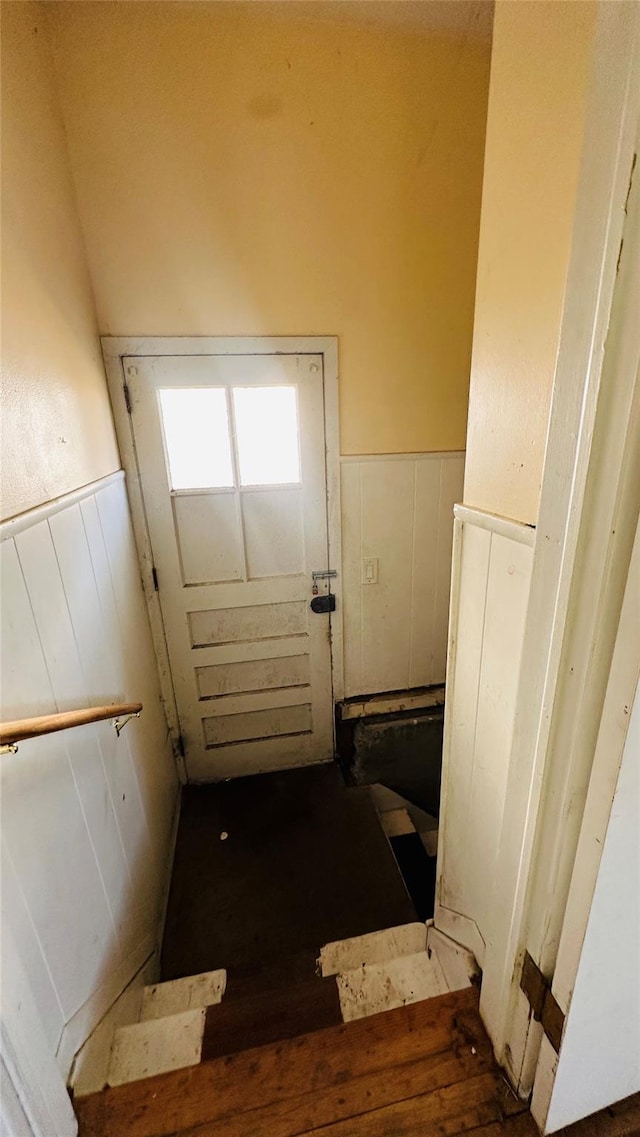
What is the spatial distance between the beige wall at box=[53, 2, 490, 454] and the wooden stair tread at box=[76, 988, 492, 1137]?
1974mm

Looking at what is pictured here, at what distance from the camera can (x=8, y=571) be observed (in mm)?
851

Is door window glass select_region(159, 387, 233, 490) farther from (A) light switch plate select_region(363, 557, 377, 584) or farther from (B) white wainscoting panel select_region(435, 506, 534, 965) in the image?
(B) white wainscoting panel select_region(435, 506, 534, 965)

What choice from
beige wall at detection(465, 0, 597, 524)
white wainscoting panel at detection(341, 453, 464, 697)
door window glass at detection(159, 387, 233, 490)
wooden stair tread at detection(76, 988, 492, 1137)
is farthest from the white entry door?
wooden stair tread at detection(76, 988, 492, 1137)

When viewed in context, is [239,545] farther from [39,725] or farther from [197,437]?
[39,725]

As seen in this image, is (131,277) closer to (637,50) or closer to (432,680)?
(637,50)

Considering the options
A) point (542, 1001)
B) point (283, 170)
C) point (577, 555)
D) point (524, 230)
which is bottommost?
Answer: point (542, 1001)

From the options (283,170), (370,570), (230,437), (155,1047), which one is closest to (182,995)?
(155,1047)

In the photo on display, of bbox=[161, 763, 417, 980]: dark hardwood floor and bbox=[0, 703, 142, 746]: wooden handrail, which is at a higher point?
bbox=[0, 703, 142, 746]: wooden handrail

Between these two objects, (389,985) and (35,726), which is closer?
(35,726)

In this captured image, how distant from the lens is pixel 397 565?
219cm

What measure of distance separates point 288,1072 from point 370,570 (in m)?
1.65

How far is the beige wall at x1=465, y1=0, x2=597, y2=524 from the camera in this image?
627mm

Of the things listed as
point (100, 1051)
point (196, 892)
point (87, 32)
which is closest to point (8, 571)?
point (100, 1051)

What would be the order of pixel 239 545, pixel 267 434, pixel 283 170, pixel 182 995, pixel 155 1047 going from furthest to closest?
pixel 239 545
pixel 267 434
pixel 283 170
pixel 182 995
pixel 155 1047
